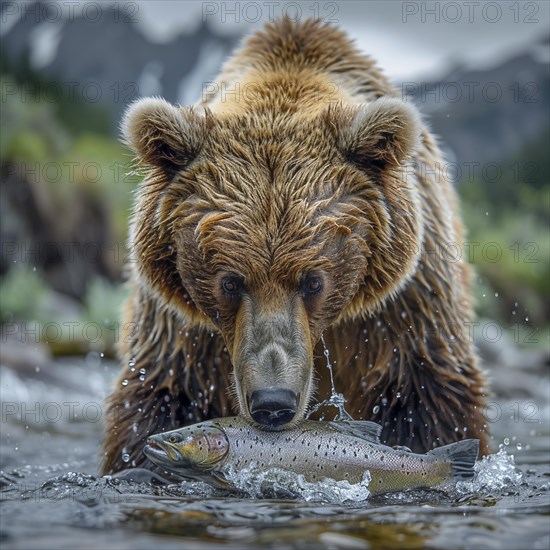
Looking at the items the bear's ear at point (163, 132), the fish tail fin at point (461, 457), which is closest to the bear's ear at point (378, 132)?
the bear's ear at point (163, 132)

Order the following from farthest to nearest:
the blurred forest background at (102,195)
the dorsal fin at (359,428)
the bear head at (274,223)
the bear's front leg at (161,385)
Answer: the blurred forest background at (102,195) → the bear's front leg at (161,385) → the dorsal fin at (359,428) → the bear head at (274,223)

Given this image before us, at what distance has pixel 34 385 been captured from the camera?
39.2ft

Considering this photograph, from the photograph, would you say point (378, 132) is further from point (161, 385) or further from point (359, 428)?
point (161, 385)

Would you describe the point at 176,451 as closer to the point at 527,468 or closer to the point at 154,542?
the point at 154,542

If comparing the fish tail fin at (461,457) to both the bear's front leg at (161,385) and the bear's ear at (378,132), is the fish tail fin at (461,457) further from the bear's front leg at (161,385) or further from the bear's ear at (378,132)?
the bear's ear at (378,132)

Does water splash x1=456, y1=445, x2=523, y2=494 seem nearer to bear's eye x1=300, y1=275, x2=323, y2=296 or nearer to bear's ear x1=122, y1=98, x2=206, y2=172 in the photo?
bear's eye x1=300, y1=275, x2=323, y2=296

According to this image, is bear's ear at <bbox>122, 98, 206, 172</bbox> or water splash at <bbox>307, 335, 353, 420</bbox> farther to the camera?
water splash at <bbox>307, 335, 353, 420</bbox>

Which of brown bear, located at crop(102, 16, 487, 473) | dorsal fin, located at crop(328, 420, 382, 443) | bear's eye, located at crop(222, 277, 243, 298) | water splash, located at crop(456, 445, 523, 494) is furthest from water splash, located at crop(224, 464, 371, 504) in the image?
bear's eye, located at crop(222, 277, 243, 298)

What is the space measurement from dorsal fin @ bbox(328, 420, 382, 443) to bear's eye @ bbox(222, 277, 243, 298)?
79cm

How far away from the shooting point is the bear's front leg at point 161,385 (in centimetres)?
513


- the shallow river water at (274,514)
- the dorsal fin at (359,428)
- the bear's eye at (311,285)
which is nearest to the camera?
the shallow river water at (274,514)

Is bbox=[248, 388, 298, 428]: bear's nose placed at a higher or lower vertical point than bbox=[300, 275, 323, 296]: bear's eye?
lower

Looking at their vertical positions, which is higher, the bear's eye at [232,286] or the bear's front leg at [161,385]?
the bear's eye at [232,286]

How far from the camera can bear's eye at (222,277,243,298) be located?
13.9ft
